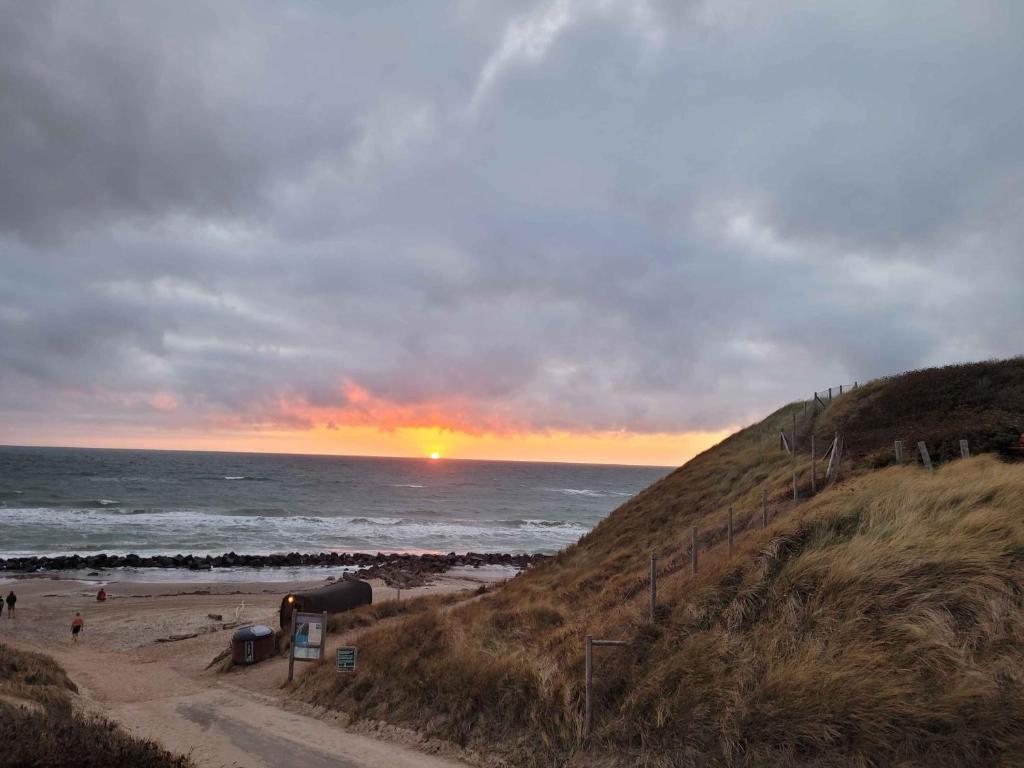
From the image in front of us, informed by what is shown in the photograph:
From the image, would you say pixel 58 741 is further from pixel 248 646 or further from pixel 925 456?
pixel 925 456

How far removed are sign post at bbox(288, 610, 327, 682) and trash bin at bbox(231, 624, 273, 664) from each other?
344 cm

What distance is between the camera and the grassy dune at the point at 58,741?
6.70 meters

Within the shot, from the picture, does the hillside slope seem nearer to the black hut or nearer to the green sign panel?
the green sign panel

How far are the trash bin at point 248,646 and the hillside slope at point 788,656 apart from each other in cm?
469

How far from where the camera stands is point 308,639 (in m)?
15.1

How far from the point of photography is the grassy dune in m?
6.70

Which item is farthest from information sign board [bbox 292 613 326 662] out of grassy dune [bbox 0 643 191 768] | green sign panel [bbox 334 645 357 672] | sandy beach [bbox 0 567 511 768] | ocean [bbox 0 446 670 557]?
ocean [bbox 0 446 670 557]

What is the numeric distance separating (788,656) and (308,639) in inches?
438

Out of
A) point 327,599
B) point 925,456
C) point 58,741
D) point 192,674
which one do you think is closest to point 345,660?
point 58,741

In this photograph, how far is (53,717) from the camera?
9430 mm

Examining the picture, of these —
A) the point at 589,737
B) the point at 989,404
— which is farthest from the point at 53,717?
the point at 989,404

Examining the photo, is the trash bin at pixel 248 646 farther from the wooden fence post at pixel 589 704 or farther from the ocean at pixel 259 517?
the ocean at pixel 259 517

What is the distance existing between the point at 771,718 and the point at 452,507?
9056 cm

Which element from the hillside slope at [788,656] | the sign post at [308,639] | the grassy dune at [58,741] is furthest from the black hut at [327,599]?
the grassy dune at [58,741]
